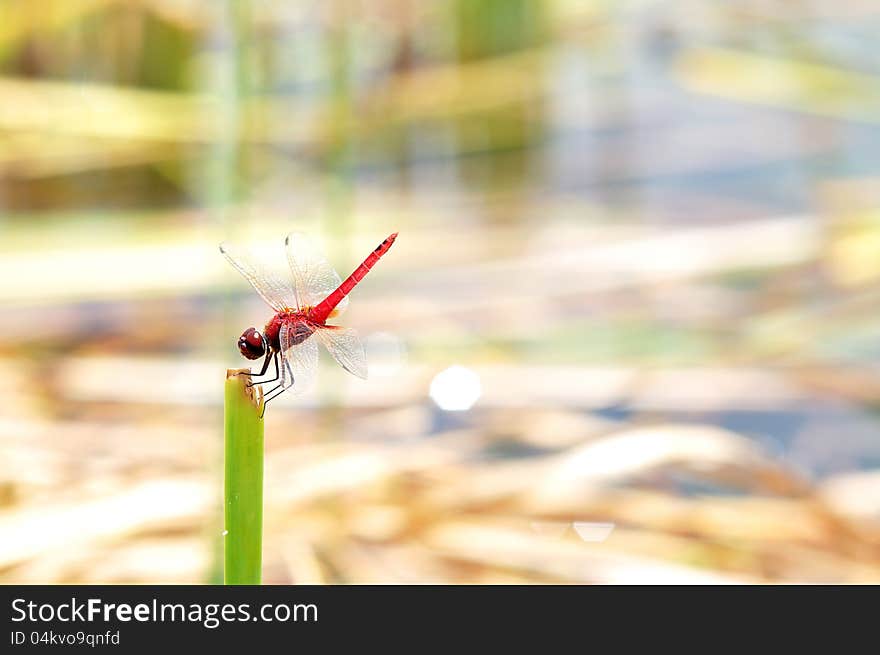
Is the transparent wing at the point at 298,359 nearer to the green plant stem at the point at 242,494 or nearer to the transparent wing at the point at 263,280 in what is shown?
the transparent wing at the point at 263,280

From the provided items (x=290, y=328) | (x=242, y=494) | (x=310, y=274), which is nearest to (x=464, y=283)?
(x=310, y=274)

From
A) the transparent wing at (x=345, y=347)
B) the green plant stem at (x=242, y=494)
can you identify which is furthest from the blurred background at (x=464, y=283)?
the green plant stem at (x=242, y=494)

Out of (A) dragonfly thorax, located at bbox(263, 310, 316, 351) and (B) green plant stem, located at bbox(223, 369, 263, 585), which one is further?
(A) dragonfly thorax, located at bbox(263, 310, 316, 351)

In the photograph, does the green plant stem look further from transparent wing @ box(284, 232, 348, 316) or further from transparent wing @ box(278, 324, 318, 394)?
transparent wing @ box(284, 232, 348, 316)

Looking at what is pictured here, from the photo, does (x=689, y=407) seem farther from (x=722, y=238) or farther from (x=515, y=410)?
(x=722, y=238)

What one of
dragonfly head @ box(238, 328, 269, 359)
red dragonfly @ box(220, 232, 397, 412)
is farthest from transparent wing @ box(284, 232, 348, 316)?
dragonfly head @ box(238, 328, 269, 359)

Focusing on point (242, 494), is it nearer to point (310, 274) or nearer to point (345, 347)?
point (345, 347)
